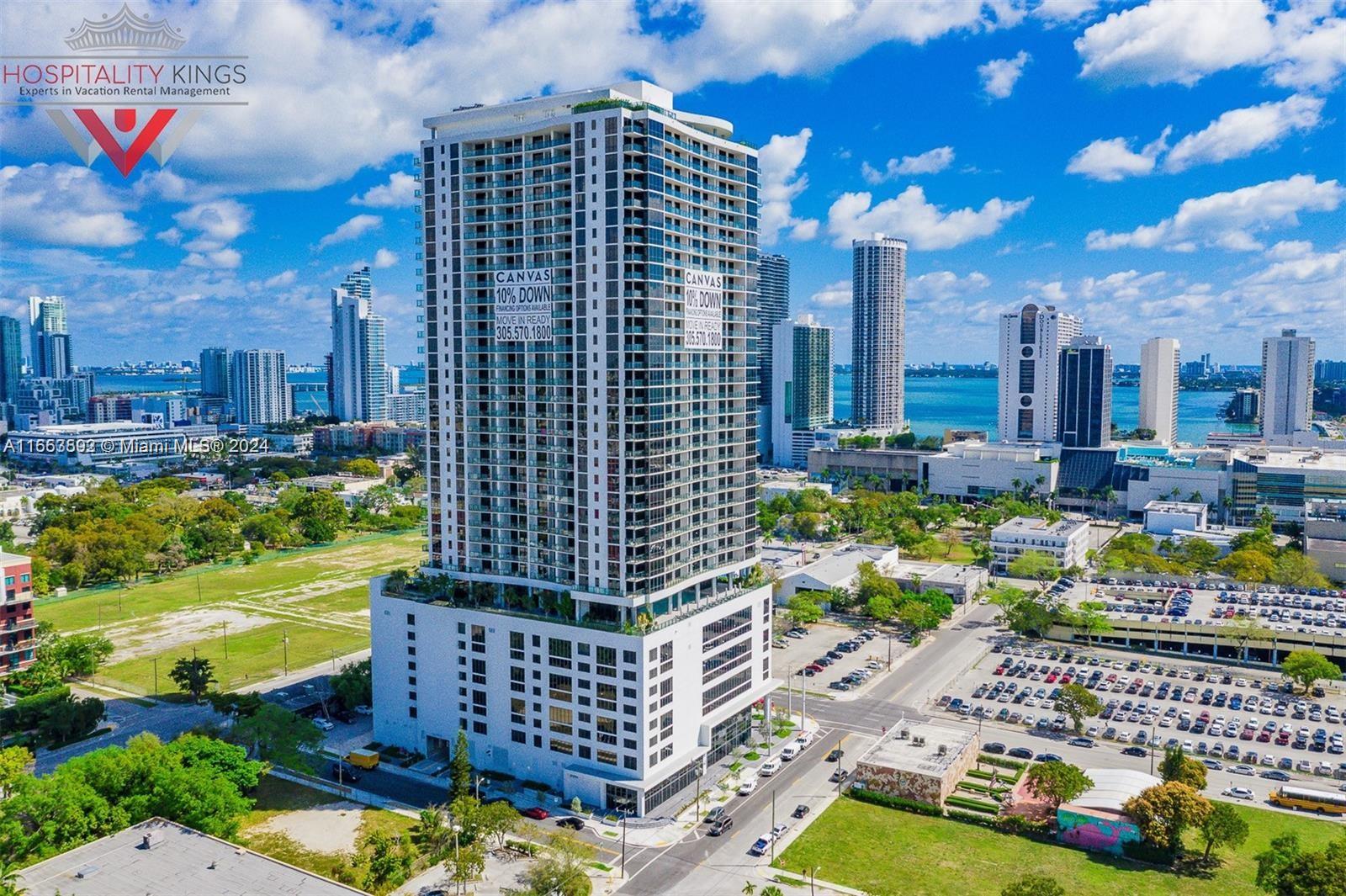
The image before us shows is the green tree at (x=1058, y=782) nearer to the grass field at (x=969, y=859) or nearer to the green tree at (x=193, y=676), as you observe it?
the grass field at (x=969, y=859)

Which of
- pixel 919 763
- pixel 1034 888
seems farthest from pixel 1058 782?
pixel 1034 888

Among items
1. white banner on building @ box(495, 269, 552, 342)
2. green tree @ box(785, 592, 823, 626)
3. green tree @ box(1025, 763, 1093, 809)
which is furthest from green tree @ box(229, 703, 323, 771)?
green tree @ box(785, 592, 823, 626)

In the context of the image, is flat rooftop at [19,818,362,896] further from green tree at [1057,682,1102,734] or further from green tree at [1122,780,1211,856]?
green tree at [1057,682,1102,734]

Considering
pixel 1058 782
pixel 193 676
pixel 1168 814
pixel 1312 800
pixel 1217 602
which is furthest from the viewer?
pixel 1217 602

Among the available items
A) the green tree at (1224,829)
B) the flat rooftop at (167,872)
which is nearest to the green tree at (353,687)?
the flat rooftop at (167,872)

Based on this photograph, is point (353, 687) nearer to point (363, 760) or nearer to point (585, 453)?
point (363, 760)

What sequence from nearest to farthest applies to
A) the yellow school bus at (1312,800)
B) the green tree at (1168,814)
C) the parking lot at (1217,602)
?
1. the green tree at (1168,814)
2. the yellow school bus at (1312,800)
3. the parking lot at (1217,602)

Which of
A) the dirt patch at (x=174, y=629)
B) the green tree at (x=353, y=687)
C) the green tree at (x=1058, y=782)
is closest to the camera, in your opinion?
the green tree at (x=1058, y=782)
